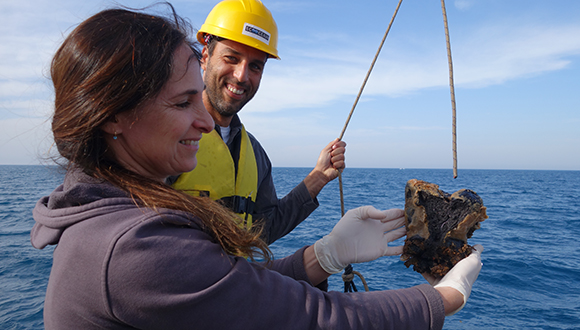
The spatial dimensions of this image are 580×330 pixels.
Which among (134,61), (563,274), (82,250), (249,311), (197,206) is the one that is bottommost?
(563,274)

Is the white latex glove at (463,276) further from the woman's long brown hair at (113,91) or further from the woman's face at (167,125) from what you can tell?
the woman's face at (167,125)

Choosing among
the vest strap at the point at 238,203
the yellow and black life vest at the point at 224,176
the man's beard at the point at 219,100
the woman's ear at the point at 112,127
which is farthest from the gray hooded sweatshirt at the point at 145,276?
the man's beard at the point at 219,100

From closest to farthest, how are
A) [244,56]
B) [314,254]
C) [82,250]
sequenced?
[82,250], [314,254], [244,56]

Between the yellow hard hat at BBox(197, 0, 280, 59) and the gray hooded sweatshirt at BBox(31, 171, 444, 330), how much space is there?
2044mm

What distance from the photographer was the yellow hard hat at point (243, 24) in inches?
117

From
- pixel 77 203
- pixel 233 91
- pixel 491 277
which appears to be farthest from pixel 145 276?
pixel 491 277

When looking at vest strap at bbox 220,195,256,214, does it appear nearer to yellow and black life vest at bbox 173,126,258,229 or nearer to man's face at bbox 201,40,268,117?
yellow and black life vest at bbox 173,126,258,229

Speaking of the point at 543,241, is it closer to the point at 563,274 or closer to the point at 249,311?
the point at 563,274

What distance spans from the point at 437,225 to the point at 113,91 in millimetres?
2306

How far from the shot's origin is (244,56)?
3.05m

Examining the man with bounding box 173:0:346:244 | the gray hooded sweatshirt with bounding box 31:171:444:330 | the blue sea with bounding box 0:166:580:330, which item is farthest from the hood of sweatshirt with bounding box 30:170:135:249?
the blue sea with bounding box 0:166:580:330

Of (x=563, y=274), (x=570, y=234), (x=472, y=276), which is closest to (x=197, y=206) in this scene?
(x=472, y=276)

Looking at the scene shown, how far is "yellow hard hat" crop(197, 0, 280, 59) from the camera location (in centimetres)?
297

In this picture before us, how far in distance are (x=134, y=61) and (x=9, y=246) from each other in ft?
46.1
